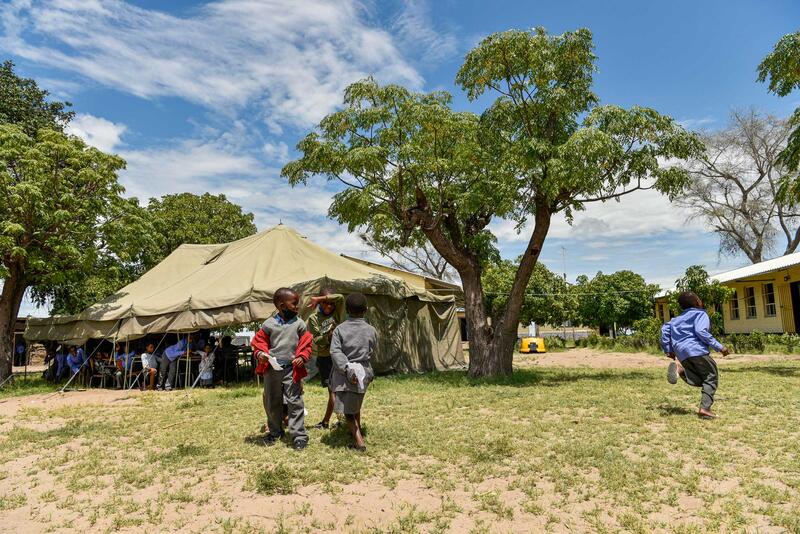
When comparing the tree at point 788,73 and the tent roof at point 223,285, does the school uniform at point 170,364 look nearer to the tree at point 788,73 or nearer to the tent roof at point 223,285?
the tent roof at point 223,285

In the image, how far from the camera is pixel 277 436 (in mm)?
5477

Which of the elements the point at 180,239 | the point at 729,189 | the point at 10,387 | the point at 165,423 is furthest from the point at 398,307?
the point at 729,189

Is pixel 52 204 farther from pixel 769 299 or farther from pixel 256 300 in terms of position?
pixel 769 299

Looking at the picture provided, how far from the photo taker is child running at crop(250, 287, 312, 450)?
5.23 metres

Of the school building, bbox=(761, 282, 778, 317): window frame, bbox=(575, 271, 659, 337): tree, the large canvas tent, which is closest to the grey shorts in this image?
the large canvas tent

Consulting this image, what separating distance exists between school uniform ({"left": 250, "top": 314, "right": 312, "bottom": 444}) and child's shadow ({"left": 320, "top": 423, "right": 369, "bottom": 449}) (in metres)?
0.29

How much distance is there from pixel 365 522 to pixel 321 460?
1.29 m

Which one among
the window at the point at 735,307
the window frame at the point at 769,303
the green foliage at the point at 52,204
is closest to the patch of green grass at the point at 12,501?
the green foliage at the point at 52,204

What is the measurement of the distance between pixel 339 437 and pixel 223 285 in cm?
750

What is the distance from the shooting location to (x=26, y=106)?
59.9ft

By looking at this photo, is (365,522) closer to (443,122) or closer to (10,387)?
(443,122)

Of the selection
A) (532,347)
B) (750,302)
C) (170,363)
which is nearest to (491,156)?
(170,363)

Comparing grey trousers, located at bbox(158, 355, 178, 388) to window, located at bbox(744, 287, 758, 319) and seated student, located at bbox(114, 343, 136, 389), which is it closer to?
seated student, located at bbox(114, 343, 136, 389)

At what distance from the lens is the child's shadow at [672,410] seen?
647cm
